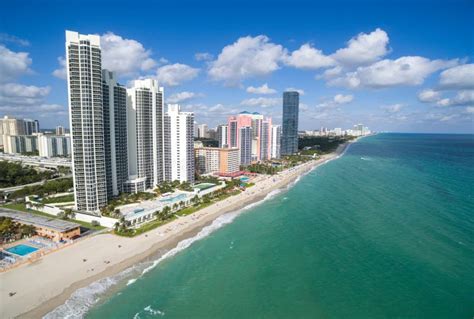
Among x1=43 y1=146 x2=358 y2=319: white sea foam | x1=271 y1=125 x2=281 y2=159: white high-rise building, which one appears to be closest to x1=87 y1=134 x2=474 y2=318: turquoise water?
x1=43 y1=146 x2=358 y2=319: white sea foam

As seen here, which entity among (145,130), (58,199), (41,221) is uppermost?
(145,130)

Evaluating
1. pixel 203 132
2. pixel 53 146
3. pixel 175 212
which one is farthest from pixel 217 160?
pixel 203 132

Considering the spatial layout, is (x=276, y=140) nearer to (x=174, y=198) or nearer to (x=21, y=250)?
(x=174, y=198)

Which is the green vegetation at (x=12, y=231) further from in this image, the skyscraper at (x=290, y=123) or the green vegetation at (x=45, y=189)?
the skyscraper at (x=290, y=123)

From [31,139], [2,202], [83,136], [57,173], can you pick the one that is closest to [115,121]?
[83,136]

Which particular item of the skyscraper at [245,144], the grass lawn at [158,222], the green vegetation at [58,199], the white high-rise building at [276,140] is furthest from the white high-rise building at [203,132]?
the green vegetation at [58,199]

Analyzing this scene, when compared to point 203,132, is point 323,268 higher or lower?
lower

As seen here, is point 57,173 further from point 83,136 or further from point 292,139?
point 292,139
